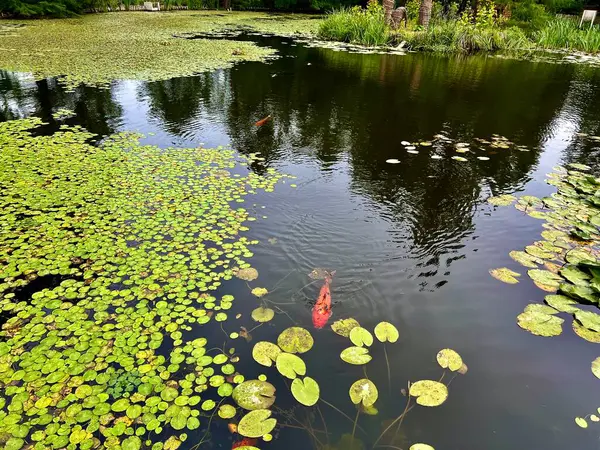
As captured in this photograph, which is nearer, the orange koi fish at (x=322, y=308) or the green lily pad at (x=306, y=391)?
the green lily pad at (x=306, y=391)

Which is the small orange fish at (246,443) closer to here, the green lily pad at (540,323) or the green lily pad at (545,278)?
the green lily pad at (540,323)

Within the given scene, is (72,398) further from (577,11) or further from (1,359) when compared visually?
(577,11)

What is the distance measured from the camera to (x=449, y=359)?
7.07 ft

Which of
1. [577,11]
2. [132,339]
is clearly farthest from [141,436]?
[577,11]

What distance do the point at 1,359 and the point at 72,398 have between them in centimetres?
54

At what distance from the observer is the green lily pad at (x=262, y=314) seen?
2387 mm

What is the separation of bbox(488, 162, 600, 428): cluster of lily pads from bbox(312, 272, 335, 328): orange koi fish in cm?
124

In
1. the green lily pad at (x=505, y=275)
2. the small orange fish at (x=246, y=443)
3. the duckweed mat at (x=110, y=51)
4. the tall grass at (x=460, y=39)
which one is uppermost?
the tall grass at (x=460, y=39)

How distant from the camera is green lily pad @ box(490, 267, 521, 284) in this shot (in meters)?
2.80

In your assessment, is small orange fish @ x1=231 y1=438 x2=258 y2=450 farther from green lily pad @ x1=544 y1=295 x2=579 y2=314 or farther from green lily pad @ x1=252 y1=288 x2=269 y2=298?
green lily pad @ x1=544 y1=295 x2=579 y2=314

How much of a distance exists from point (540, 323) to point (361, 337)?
1.19 metres

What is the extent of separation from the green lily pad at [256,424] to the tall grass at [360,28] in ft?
46.7

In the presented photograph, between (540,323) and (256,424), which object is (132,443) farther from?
(540,323)

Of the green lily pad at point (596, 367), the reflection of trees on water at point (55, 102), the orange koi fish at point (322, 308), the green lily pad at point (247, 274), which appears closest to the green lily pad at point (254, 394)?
the orange koi fish at point (322, 308)
